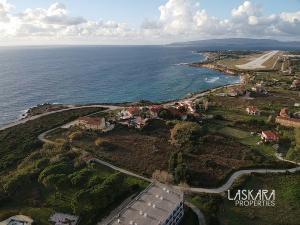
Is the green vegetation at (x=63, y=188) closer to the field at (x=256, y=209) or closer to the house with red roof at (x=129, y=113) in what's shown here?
the field at (x=256, y=209)

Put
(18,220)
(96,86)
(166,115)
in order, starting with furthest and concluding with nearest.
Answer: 1. (96,86)
2. (166,115)
3. (18,220)

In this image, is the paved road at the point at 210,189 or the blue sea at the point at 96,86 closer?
the paved road at the point at 210,189

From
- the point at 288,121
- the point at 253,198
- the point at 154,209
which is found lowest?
the point at 253,198

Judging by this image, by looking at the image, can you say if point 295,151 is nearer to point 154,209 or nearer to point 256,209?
point 256,209

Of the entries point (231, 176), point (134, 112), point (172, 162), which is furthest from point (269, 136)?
point (134, 112)

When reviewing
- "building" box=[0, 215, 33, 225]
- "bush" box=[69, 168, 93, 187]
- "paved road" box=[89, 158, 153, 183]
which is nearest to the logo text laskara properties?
"paved road" box=[89, 158, 153, 183]

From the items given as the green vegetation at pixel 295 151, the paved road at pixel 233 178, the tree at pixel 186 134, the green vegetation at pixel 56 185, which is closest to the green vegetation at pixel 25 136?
the green vegetation at pixel 56 185
